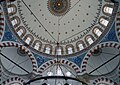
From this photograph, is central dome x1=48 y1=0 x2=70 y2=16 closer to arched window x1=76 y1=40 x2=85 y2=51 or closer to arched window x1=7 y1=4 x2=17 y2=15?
arched window x1=76 y1=40 x2=85 y2=51

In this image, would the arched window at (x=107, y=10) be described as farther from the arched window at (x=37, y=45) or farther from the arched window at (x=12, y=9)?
the arched window at (x=12, y=9)

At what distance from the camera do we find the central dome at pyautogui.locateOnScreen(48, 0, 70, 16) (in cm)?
1855

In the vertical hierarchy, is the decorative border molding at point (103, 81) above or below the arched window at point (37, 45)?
below

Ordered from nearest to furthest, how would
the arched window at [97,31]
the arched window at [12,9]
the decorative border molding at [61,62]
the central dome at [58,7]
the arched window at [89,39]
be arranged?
the arched window at [12,9], the decorative border molding at [61,62], the arched window at [97,31], the arched window at [89,39], the central dome at [58,7]

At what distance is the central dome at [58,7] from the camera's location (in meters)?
18.6

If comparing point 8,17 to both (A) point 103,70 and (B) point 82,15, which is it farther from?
(A) point 103,70

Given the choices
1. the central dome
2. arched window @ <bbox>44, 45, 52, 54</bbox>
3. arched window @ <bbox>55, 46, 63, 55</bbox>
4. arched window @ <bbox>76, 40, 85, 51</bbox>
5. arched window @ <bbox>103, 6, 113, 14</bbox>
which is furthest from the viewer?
the central dome

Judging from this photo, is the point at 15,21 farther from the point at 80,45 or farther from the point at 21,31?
the point at 80,45

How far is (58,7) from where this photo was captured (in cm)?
1877

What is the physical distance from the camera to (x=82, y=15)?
1848 cm

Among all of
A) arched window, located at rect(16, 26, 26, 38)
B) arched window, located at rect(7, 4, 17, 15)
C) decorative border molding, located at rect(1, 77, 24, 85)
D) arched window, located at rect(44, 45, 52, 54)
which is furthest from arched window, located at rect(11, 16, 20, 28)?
decorative border molding, located at rect(1, 77, 24, 85)

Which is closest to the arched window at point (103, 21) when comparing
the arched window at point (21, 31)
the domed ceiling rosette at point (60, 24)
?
the domed ceiling rosette at point (60, 24)

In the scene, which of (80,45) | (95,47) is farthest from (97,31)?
(80,45)

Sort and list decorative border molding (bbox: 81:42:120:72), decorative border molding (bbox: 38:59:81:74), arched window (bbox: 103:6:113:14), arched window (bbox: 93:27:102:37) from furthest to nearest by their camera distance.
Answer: arched window (bbox: 93:27:102:37)
decorative border molding (bbox: 38:59:81:74)
arched window (bbox: 103:6:113:14)
decorative border molding (bbox: 81:42:120:72)
